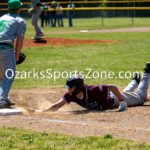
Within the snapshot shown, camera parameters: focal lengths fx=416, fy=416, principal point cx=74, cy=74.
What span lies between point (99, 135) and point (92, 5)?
43571mm

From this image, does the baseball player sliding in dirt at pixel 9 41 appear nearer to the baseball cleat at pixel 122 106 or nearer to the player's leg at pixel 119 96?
the player's leg at pixel 119 96

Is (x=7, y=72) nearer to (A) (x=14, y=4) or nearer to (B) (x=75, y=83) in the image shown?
(A) (x=14, y=4)

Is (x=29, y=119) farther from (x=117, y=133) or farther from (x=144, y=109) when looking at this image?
(x=144, y=109)

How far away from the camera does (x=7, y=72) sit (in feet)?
25.7

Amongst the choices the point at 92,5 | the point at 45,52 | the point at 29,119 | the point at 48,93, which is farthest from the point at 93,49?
the point at 92,5

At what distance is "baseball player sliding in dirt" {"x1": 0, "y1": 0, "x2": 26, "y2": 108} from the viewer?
7.70m

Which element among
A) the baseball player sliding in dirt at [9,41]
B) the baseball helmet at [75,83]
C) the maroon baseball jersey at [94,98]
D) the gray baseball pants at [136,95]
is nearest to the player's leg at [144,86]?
the gray baseball pants at [136,95]

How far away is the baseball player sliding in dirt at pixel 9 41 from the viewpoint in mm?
7703

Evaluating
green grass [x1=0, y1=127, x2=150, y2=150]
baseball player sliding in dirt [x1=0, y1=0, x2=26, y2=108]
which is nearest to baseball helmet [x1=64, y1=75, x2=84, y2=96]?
baseball player sliding in dirt [x1=0, y1=0, x2=26, y2=108]

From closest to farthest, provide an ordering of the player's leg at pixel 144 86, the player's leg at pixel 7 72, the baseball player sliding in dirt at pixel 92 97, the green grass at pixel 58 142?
the green grass at pixel 58 142 → the baseball player sliding in dirt at pixel 92 97 → the player's leg at pixel 7 72 → the player's leg at pixel 144 86

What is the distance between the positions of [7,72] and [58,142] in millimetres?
2817

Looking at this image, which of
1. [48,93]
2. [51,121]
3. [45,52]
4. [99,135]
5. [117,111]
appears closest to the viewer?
[99,135]

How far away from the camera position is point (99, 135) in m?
5.76

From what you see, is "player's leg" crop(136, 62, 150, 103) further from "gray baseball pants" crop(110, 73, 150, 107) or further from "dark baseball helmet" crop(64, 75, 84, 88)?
"dark baseball helmet" crop(64, 75, 84, 88)
